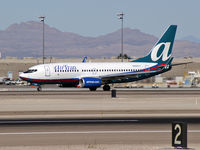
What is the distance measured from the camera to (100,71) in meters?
66.6

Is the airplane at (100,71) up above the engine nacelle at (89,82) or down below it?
above

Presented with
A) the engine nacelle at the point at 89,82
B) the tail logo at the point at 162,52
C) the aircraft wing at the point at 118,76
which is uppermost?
the tail logo at the point at 162,52

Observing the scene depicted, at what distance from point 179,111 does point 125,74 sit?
34.1m

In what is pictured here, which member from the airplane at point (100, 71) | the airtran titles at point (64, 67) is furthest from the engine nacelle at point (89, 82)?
the airtran titles at point (64, 67)

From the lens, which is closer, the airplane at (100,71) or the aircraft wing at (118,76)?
the airplane at (100,71)

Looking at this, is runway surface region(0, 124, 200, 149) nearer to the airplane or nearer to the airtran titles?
the airplane

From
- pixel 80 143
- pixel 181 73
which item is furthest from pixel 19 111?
pixel 181 73

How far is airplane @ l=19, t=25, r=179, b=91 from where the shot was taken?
64.4m

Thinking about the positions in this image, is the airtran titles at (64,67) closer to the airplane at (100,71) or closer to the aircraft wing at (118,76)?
the airplane at (100,71)

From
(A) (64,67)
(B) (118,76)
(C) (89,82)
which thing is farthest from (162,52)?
(A) (64,67)

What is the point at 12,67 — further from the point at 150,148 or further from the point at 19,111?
the point at 150,148

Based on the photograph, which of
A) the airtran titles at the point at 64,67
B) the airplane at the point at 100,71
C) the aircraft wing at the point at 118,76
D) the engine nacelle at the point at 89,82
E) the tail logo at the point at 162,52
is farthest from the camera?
the tail logo at the point at 162,52

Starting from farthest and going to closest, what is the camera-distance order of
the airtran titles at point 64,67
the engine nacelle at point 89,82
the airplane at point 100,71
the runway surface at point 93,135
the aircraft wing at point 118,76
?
1. the aircraft wing at point 118,76
2. the airtran titles at point 64,67
3. the airplane at point 100,71
4. the engine nacelle at point 89,82
5. the runway surface at point 93,135

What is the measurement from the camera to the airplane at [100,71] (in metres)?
64.4
